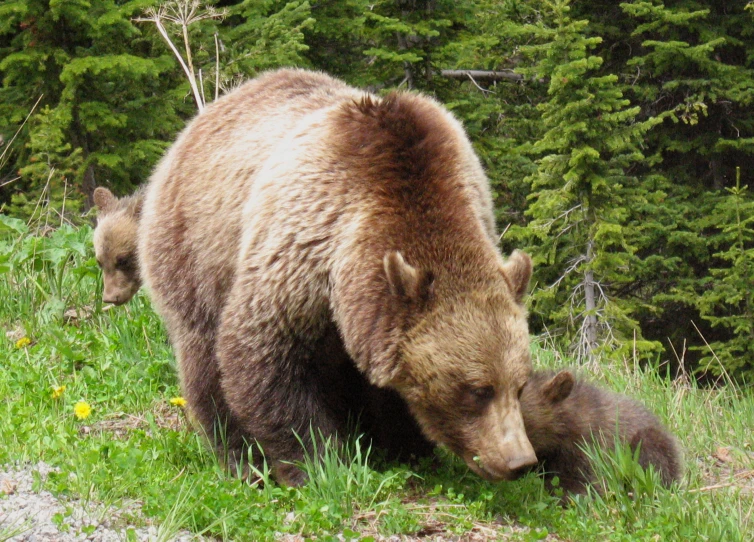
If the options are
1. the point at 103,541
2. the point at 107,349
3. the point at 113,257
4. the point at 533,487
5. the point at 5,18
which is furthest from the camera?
the point at 5,18

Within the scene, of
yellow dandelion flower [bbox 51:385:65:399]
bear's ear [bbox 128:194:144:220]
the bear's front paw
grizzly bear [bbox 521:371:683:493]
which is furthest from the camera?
bear's ear [bbox 128:194:144:220]

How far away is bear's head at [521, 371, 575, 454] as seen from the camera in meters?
4.80

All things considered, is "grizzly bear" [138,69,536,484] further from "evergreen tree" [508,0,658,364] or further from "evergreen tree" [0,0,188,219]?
"evergreen tree" [0,0,188,219]

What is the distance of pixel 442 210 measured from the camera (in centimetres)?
445

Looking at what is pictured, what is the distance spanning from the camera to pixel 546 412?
4875mm

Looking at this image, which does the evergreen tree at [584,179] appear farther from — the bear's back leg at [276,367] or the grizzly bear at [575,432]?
the bear's back leg at [276,367]

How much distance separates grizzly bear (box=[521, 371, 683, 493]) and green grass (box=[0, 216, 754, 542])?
20cm

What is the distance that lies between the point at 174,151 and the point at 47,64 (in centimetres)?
645

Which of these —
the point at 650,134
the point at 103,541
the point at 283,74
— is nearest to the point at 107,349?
the point at 283,74

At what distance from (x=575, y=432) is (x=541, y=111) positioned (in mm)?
8971

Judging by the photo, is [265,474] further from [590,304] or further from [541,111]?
[541,111]

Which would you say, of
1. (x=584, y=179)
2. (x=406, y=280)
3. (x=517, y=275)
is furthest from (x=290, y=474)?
(x=584, y=179)

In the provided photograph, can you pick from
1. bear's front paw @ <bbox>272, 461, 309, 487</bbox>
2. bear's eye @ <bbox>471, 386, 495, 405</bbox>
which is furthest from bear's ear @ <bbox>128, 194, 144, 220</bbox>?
Result: bear's eye @ <bbox>471, 386, 495, 405</bbox>

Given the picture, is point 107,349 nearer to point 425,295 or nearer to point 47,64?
point 425,295
